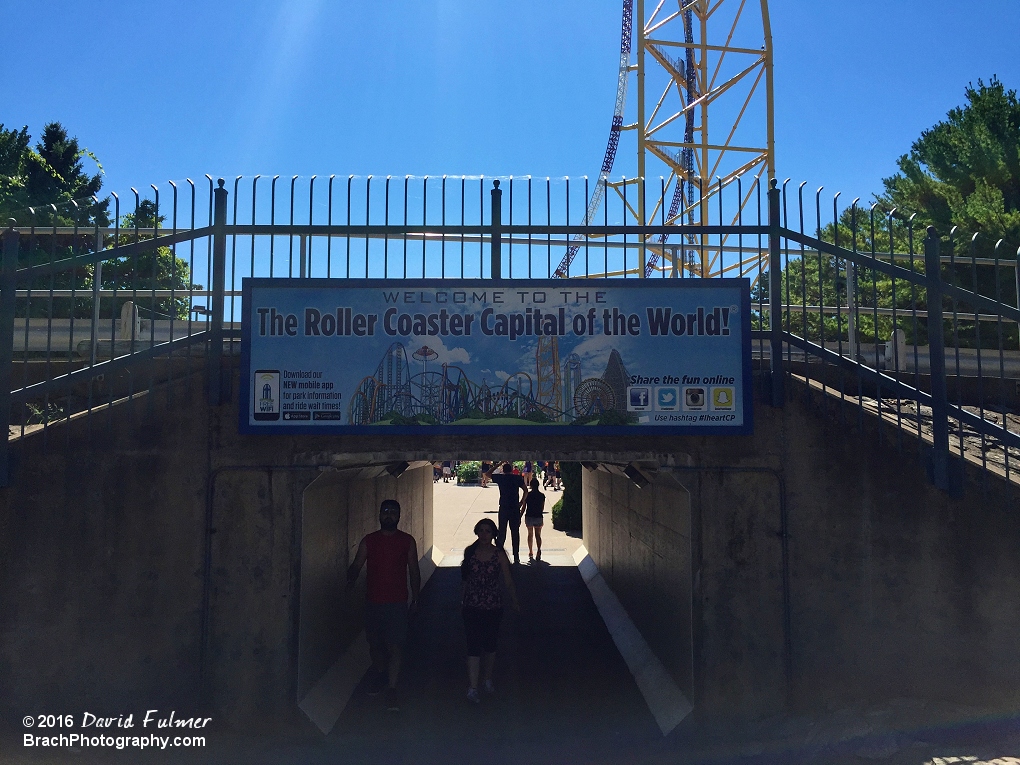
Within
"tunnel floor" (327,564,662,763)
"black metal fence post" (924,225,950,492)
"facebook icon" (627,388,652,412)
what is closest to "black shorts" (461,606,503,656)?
"tunnel floor" (327,564,662,763)

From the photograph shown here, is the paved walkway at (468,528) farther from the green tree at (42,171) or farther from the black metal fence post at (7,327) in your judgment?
the green tree at (42,171)

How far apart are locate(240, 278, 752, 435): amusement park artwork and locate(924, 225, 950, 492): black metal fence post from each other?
1306mm

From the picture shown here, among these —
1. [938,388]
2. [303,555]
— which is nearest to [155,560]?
[303,555]

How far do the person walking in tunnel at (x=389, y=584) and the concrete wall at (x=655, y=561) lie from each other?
2149 millimetres

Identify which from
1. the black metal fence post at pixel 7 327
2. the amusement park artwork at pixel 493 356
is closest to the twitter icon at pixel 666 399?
the amusement park artwork at pixel 493 356

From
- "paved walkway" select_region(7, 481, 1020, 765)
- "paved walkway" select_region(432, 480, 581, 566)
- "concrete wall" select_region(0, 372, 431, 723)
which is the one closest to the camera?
"paved walkway" select_region(7, 481, 1020, 765)

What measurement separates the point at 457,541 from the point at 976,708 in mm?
11869

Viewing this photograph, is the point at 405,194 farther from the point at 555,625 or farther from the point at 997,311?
the point at 555,625

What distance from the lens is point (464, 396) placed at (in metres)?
5.48

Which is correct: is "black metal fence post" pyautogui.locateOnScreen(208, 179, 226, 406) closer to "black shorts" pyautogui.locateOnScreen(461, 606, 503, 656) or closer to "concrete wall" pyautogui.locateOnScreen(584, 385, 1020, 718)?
"black shorts" pyautogui.locateOnScreen(461, 606, 503, 656)

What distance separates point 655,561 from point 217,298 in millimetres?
4621

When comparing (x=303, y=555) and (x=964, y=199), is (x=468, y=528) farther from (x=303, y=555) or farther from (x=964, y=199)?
(x=964, y=199)

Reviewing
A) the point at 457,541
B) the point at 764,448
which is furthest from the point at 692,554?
the point at 457,541

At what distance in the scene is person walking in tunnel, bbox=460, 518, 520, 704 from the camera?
245 inches
